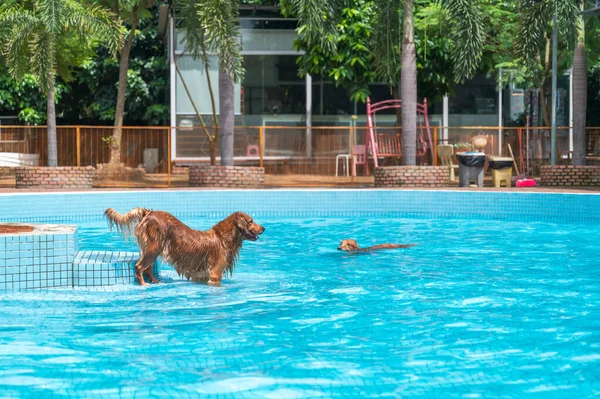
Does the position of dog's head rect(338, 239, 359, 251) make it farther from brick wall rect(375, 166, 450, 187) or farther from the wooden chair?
the wooden chair

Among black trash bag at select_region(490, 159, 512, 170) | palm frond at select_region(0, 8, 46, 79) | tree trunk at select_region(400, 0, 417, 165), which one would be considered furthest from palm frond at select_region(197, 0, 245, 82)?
black trash bag at select_region(490, 159, 512, 170)

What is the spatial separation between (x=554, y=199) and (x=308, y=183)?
718cm

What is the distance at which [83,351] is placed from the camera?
260 inches

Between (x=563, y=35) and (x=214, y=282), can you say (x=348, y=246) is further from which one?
(x=563, y=35)

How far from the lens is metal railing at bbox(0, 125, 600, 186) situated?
71.7 ft

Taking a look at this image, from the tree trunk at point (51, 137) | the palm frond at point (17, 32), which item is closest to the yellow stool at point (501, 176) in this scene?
the tree trunk at point (51, 137)

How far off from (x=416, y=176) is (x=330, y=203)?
9.36 ft

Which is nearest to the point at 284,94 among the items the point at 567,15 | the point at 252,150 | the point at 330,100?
the point at 330,100

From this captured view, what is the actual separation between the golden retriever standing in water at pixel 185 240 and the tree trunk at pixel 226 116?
11.8 meters

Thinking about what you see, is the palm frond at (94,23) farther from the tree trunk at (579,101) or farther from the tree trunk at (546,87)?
the tree trunk at (546,87)

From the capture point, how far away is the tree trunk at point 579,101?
70.8 feet

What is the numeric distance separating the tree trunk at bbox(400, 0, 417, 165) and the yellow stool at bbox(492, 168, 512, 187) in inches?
77.9

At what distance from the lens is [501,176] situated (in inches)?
829

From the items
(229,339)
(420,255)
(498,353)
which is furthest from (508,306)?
(420,255)
